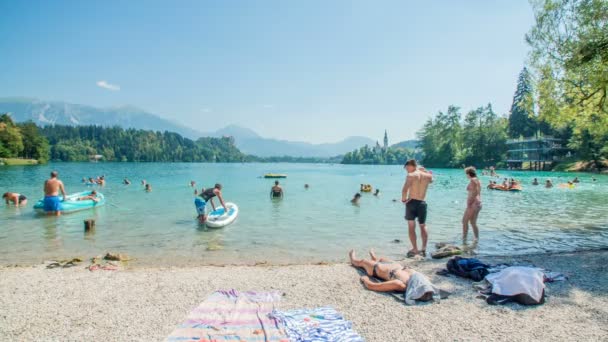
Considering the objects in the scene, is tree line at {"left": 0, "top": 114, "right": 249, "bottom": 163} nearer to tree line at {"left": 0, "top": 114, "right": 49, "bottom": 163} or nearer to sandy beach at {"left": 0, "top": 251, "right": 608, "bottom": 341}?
tree line at {"left": 0, "top": 114, "right": 49, "bottom": 163}

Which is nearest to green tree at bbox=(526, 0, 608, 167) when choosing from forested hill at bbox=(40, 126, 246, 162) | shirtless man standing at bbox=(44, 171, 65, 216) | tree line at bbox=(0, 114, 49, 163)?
shirtless man standing at bbox=(44, 171, 65, 216)

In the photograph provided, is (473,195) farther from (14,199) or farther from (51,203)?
(14,199)

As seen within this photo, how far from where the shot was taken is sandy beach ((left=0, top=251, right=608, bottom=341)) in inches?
162

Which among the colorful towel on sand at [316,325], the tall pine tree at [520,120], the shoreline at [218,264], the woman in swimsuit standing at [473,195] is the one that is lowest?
the shoreline at [218,264]

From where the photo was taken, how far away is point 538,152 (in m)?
69.1

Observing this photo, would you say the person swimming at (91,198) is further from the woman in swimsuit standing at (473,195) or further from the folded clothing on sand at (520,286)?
the folded clothing on sand at (520,286)

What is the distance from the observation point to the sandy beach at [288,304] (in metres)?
4.11

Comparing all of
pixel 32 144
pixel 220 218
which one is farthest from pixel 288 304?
pixel 32 144

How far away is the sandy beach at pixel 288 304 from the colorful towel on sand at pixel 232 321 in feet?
0.79

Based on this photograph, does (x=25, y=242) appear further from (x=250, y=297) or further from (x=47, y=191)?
(x=250, y=297)

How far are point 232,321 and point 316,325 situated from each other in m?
1.07

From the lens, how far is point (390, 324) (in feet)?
14.1

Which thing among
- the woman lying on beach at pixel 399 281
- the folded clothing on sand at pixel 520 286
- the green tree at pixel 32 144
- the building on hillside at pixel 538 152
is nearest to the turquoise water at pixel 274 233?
the woman lying on beach at pixel 399 281

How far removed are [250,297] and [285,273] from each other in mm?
1628
